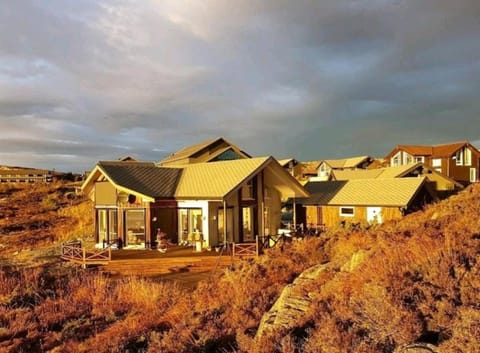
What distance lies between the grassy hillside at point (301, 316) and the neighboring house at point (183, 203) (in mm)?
6676

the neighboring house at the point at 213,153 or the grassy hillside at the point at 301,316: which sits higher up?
the neighboring house at the point at 213,153

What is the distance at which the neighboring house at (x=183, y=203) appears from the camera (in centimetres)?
2312

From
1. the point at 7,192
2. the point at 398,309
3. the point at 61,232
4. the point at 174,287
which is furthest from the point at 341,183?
the point at 7,192

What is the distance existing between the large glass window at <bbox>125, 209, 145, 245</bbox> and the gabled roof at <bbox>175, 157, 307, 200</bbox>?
7.72 ft

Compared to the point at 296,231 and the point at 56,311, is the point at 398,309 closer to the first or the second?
the point at 56,311

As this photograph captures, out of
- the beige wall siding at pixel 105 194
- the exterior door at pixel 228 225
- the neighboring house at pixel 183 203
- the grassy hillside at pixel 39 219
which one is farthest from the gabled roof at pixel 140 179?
the grassy hillside at pixel 39 219

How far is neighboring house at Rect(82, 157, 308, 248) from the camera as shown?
2312 cm

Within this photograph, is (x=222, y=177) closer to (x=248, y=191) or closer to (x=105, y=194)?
(x=248, y=191)

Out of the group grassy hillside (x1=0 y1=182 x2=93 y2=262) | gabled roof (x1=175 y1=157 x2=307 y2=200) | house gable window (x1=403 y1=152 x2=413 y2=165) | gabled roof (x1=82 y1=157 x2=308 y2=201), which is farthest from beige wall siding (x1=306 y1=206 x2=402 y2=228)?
house gable window (x1=403 y1=152 x2=413 y2=165)

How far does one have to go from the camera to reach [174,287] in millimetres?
14945

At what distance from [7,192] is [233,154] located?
43.8 m

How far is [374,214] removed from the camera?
2925cm

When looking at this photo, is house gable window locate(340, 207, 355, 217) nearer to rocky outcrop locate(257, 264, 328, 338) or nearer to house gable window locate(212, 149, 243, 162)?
Result: house gable window locate(212, 149, 243, 162)

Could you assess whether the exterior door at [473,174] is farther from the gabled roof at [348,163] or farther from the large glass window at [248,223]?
the large glass window at [248,223]
